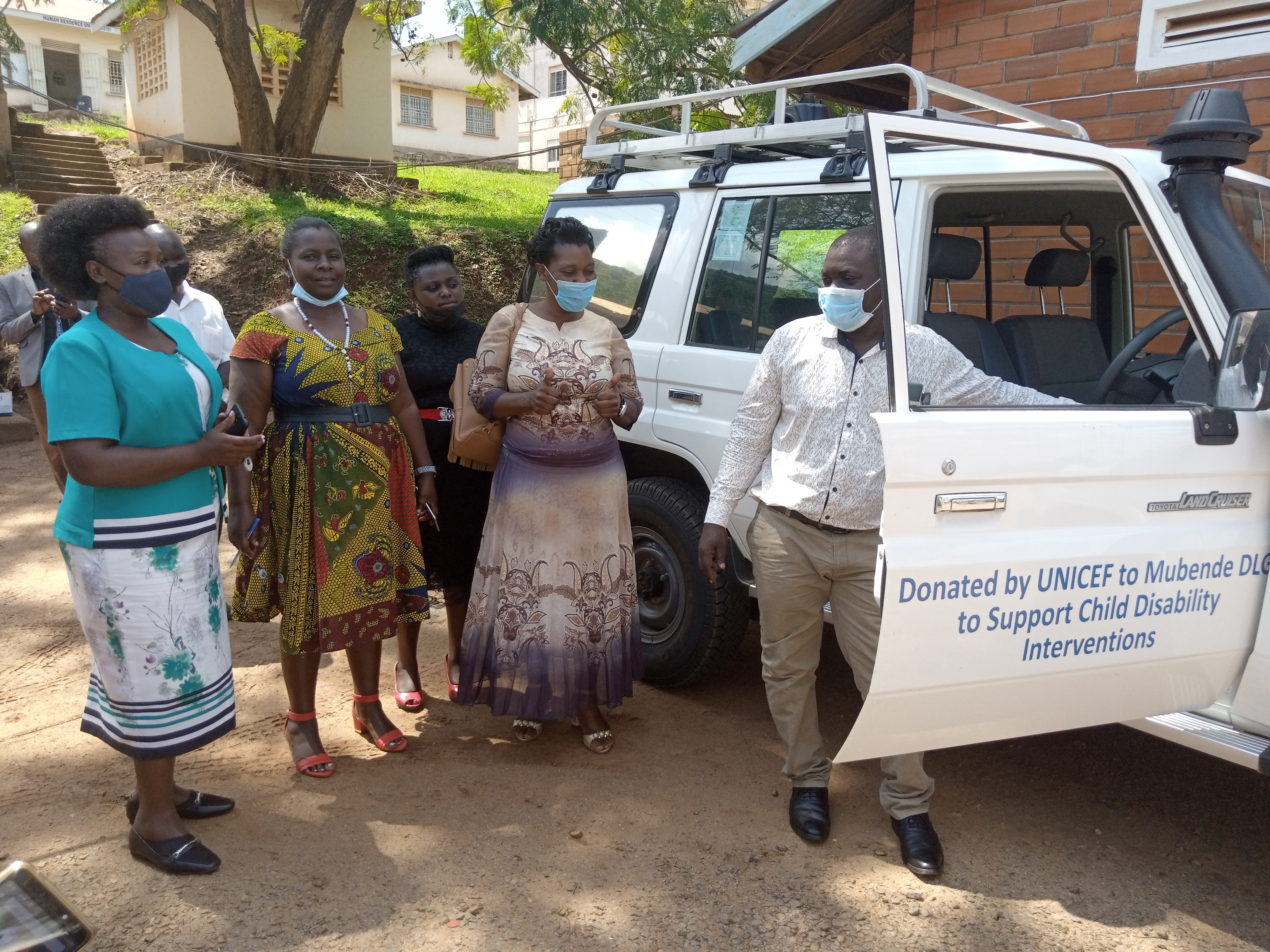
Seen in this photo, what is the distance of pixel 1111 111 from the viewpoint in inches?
203

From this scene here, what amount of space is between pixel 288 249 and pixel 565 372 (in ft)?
3.26

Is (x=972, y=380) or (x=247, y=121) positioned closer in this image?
(x=972, y=380)

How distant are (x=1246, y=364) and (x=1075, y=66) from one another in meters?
3.44

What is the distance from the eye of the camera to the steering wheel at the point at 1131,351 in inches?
122

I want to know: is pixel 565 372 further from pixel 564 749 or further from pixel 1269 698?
pixel 1269 698

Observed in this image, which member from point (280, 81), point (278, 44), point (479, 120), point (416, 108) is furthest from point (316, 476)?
point (479, 120)

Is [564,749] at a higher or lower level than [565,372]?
lower

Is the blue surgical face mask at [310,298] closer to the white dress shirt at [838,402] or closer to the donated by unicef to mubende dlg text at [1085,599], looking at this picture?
the white dress shirt at [838,402]

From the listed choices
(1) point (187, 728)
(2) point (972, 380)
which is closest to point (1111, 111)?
(2) point (972, 380)

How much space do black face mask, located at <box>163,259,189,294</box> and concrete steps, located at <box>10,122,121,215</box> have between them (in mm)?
11071

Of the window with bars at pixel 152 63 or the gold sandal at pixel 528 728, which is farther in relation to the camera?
the window with bars at pixel 152 63

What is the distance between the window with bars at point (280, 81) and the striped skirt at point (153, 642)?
→ 15826 mm

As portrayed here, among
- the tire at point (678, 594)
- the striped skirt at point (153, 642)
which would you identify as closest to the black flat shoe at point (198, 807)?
the striped skirt at point (153, 642)

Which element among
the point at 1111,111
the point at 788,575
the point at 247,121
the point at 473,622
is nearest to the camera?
the point at 788,575
